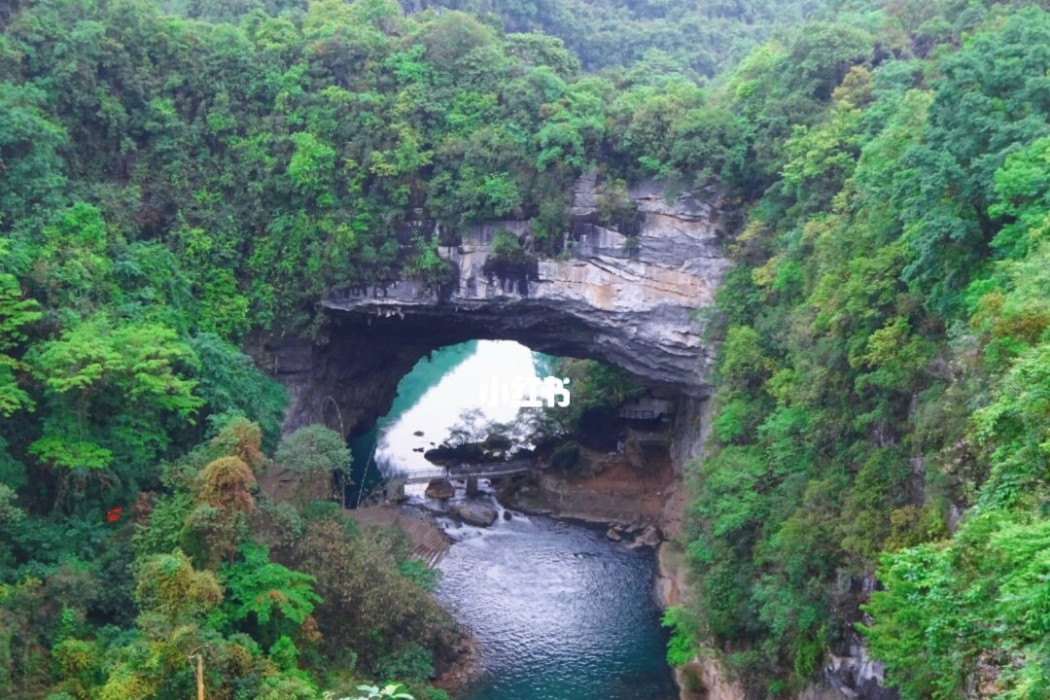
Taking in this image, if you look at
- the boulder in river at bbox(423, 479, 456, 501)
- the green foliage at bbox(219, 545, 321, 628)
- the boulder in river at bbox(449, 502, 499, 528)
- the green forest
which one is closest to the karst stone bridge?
the boulder in river at bbox(423, 479, 456, 501)

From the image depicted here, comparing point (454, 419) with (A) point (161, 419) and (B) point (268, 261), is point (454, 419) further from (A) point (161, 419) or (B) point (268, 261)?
(A) point (161, 419)

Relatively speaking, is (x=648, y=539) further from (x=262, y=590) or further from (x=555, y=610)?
(x=262, y=590)

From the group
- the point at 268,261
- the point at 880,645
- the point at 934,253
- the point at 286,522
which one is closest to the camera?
the point at 880,645

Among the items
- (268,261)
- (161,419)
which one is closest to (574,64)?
(268,261)

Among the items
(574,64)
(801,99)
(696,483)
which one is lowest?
(696,483)

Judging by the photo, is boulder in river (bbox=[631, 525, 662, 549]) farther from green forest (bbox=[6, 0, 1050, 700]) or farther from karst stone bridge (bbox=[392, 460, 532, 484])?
green forest (bbox=[6, 0, 1050, 700])

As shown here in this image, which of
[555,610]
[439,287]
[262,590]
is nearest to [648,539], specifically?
[555,610]
